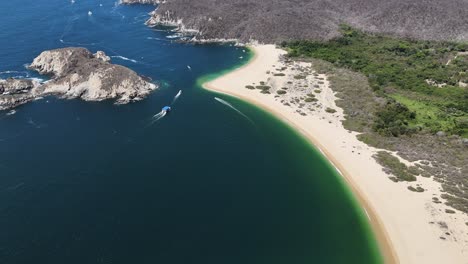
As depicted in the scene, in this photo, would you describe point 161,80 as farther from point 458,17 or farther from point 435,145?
point 458,17

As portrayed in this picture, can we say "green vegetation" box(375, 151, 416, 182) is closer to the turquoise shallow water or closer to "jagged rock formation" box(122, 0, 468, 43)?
the turquoise shallow water

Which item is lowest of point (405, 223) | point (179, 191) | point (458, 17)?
point (179, 191)

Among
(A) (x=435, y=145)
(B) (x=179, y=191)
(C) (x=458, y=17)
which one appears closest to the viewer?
(B) (x=179, y=191)

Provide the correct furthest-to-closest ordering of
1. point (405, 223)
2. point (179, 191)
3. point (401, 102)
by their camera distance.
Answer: point (401, 102), point (179, 191), point (405, 223)

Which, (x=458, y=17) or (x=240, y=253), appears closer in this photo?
(x=240, y=253)

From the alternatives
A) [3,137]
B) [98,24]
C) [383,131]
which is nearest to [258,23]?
[98,24]

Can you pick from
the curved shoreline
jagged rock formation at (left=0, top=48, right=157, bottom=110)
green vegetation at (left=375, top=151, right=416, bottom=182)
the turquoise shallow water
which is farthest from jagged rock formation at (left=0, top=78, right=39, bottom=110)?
green vegetation at (left=375, top=151, right=416, bottom=182)

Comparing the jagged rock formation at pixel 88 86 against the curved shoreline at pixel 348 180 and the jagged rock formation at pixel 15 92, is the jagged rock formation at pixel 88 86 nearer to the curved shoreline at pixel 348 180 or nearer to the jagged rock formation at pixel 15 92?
the jagged rock formation at pixel 15 92

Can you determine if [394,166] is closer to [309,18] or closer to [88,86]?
[88,86]
